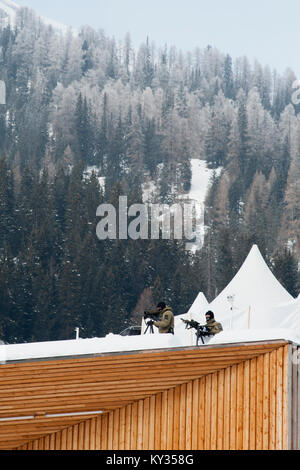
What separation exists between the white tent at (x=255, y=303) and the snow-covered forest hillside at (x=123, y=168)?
89.8 ft

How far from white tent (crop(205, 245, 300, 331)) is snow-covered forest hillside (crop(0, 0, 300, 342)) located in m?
27.4

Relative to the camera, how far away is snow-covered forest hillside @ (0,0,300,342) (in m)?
66.2

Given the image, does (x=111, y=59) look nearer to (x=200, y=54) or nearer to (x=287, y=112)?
(x=200, y=54)

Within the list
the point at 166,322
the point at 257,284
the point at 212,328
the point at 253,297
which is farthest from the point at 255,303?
the point at 166,322

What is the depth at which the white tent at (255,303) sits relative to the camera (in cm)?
3075

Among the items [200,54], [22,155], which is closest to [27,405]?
[22,155]

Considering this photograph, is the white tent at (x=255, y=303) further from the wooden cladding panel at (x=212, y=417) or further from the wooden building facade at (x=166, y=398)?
the wooden building facade at (x=166, y=398)

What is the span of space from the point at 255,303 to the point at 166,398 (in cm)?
1922

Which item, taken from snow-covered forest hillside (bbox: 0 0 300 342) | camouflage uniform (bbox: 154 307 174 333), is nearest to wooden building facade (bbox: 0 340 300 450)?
camouflage uniform (bbox: 154 307 174 333)

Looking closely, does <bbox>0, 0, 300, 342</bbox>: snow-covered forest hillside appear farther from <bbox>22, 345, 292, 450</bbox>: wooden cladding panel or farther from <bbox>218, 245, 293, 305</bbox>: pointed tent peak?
<bbox>22, 345, 292, 450</bbox>: wooden cladding panel

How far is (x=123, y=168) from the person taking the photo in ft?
358

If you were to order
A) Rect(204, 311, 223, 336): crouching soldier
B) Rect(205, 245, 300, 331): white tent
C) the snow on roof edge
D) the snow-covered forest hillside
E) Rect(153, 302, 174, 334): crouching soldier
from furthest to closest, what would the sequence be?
1. the snow-covered forest hillside
2. Rect(205, 245, 300, 331): white tent
3. Rect(204, 311, 223, 336): crouching soldier
4. Rect(153, 302, 174, 334): crouching soldier
5. the snow on roof edge

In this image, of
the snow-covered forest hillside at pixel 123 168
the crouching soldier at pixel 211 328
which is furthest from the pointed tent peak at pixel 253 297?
the snow-covered forest hillside at pixel 123 168

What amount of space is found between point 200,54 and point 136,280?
92.7 meters
